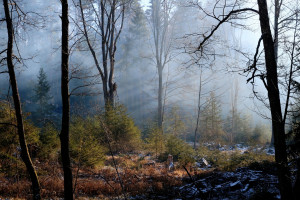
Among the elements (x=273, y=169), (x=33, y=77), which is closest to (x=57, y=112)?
(x=33, y=77)

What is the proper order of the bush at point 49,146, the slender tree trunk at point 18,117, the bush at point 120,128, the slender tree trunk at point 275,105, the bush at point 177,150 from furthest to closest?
the bush at point 120,128 → the bush at point 177,150 → the bush at point 49,146 → the slender tree trunk at point 18,117 → the slender tree trunk at point 275,105

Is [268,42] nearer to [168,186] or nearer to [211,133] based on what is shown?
[168,186]

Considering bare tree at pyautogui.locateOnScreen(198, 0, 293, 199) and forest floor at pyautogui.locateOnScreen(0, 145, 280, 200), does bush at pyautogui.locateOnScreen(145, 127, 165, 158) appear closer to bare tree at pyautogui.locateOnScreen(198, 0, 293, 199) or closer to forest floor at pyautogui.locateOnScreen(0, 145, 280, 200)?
forest floor at pyautogui.locateOnScreen(0, 145, 280, 200)

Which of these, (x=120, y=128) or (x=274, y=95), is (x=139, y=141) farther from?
(x=274, y=95)

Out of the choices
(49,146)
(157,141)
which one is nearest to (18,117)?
(49,146)

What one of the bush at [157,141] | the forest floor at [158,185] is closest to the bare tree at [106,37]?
the bush at [157,141]

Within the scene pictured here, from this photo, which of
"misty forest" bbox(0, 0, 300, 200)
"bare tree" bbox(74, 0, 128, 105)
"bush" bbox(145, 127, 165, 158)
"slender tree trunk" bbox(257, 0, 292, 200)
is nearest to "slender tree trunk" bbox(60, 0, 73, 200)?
"misty forest" bbox(0, 0, 300, 200)

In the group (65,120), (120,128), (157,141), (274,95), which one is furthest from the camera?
(157,141)

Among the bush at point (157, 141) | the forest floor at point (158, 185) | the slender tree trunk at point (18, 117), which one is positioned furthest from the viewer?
the bush at point (157, 141)

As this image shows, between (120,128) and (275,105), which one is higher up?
(275,105)

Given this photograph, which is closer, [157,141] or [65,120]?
[65,120]

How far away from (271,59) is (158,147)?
895 centimetres

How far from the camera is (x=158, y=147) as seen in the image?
39.6ft

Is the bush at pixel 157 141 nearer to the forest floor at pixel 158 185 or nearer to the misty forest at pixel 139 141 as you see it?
the misty forest at pixel 139 141
